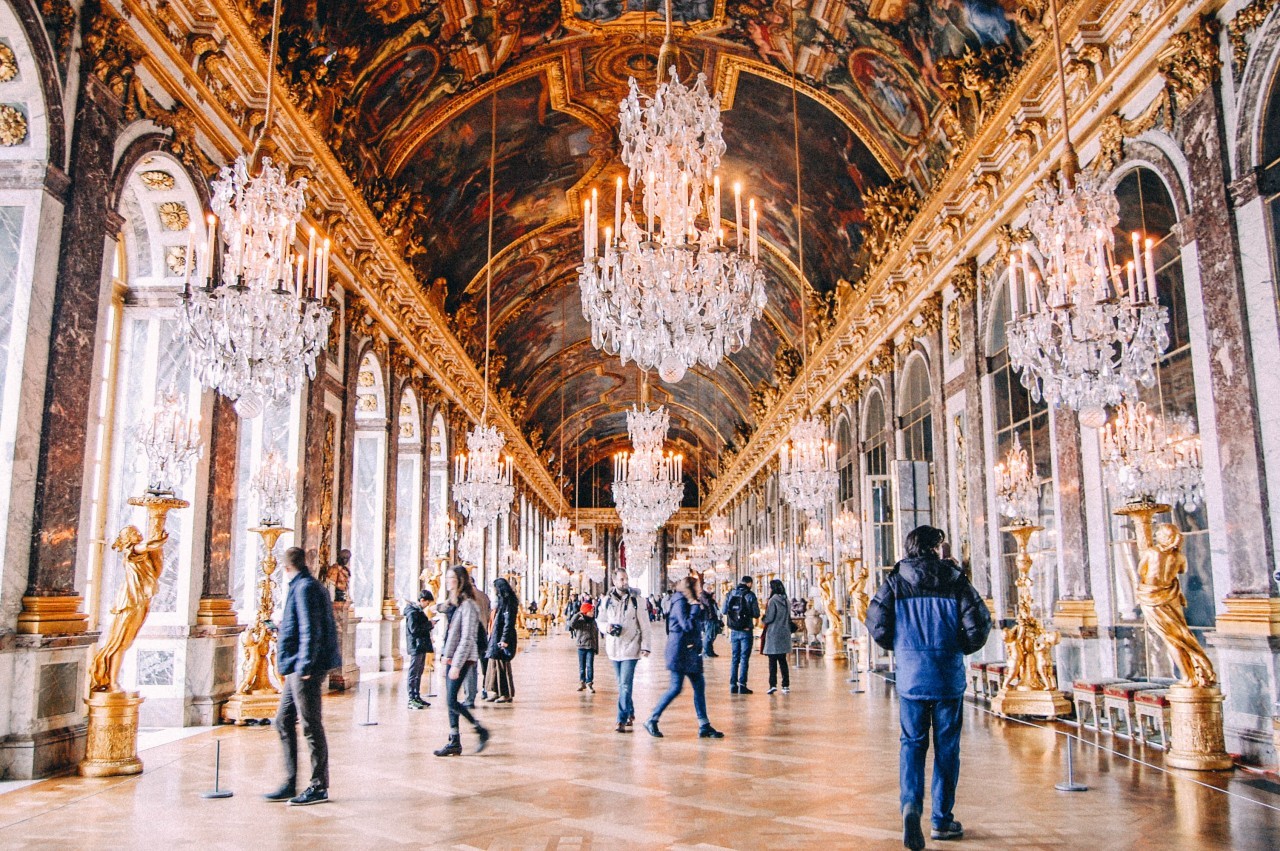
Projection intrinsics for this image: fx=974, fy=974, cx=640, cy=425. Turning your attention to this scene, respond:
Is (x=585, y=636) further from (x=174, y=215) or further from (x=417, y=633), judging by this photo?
(x=174, y=215)

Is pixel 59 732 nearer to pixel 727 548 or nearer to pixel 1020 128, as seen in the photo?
pixel 1020 128

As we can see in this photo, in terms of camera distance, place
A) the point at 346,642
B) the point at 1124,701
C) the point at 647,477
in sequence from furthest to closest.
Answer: the point at 647,477, the point at 346,642, the point at 1124,701

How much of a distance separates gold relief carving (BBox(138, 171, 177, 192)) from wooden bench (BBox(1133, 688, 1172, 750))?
9.06 m

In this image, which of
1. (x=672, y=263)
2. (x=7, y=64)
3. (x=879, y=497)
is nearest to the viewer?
(x=7, y=64)

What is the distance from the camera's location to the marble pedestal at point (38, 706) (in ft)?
19.3

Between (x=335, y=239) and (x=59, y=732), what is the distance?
7809 mm

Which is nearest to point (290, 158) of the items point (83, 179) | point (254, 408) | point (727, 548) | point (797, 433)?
point (83, 179)

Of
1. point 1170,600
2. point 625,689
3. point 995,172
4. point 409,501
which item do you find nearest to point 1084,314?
point 1170,600

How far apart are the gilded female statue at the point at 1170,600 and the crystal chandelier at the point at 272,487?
24.9ft

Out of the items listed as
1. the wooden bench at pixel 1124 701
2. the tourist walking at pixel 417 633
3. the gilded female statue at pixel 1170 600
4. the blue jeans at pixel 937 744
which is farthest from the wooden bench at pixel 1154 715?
the tourist walking at pixel 417 633

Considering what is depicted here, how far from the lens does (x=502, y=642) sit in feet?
34.2

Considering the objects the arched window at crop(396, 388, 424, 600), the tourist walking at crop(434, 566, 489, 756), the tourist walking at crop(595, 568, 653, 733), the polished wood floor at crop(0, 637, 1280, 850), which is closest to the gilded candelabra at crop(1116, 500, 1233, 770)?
the polished wood floor at crop(0, 637, 1280, 850)

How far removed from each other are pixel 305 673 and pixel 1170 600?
223 inches

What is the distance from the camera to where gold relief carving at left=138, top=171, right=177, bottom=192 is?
8.48m
